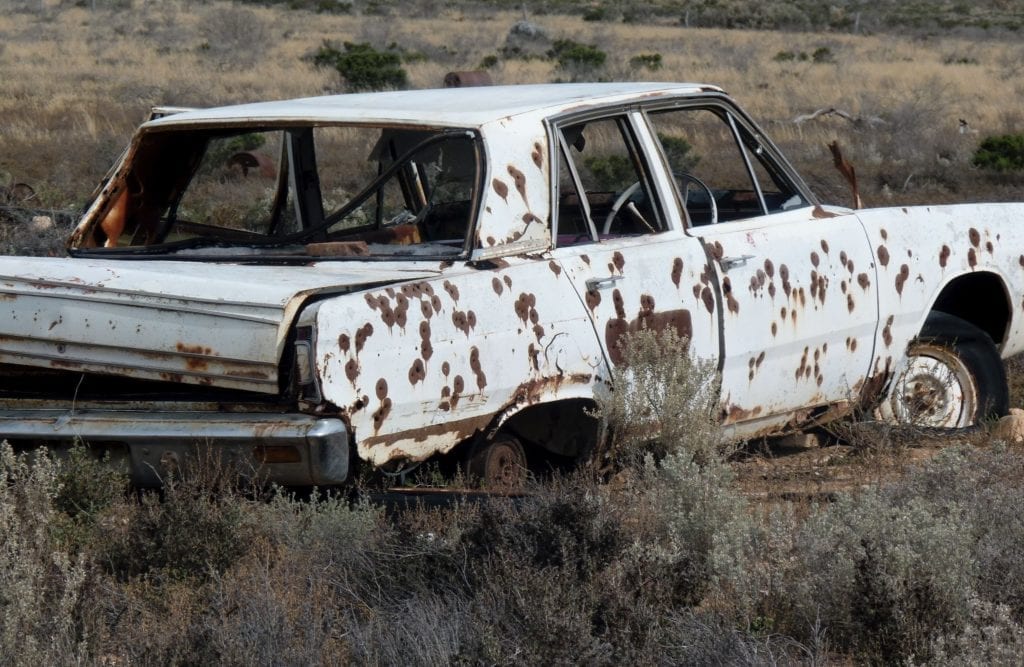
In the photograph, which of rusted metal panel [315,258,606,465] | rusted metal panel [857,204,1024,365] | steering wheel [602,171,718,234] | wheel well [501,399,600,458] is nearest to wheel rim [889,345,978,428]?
rusted metal panel [857,204,1024,365]

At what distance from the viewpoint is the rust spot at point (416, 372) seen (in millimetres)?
4000

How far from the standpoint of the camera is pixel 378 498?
167 inches

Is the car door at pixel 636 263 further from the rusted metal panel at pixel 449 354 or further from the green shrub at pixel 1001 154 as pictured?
the green shrub at pixel 1001 154

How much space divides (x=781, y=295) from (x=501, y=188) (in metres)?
1.23

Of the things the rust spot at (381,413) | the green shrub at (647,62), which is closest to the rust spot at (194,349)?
the rust spot at (381,413)

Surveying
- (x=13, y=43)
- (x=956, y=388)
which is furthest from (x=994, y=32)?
(x=956, y=388)

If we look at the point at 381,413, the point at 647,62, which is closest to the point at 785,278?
the point at 381,413

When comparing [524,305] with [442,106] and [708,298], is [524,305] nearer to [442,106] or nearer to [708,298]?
[708,298]

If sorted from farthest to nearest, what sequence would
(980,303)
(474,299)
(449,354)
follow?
(980,303) < (474,299) < (449,354)

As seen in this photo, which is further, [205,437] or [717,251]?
[717,251]

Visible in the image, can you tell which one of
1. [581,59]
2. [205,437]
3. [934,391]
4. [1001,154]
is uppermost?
[205,437]

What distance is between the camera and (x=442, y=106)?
16.4 ft

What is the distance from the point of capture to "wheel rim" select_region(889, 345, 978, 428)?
19.5 ft

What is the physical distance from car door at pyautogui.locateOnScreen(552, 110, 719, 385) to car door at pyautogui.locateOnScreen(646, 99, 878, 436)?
0.08m
